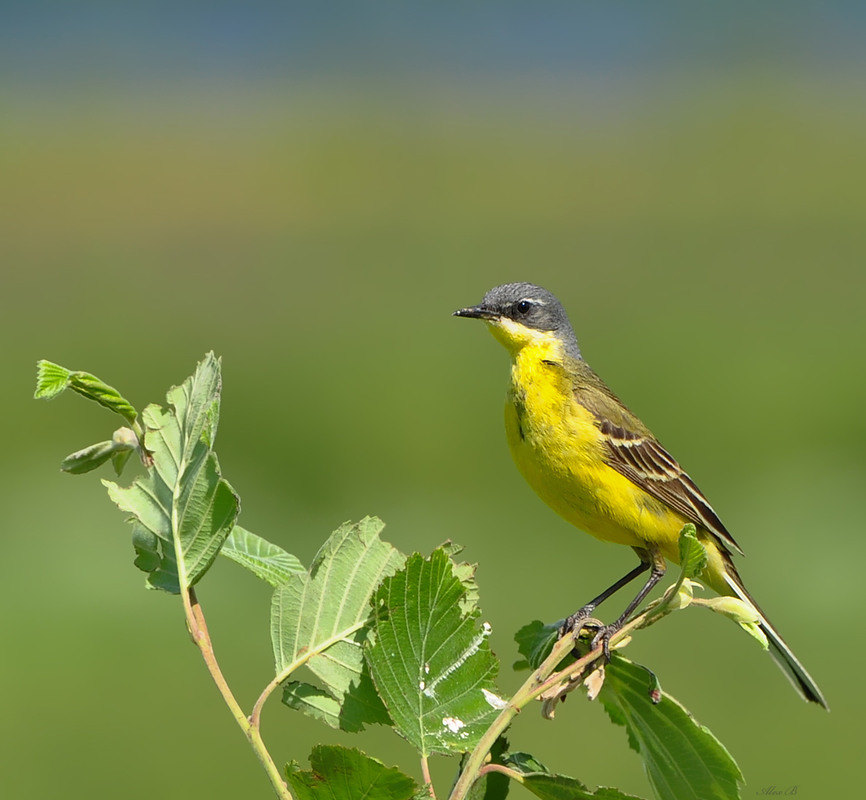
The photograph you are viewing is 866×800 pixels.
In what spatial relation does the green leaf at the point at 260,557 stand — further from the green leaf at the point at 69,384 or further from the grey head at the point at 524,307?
the grey head at the point at 524,307

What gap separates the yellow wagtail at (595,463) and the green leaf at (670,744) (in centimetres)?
194

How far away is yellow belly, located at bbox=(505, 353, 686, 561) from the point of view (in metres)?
4.00

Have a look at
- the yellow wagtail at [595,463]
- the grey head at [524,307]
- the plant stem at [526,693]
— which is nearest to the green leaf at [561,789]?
the plant stem at [526,693]

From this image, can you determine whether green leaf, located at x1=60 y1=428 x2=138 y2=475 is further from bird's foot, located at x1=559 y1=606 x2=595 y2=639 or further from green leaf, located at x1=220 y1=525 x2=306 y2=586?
bird's foot, located at x1=559 y1=606 x2=595 y2=639

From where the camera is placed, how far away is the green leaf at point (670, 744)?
163 centimetres

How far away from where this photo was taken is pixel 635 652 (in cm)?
1014

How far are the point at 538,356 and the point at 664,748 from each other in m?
2.99

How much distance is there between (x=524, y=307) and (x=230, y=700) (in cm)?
353

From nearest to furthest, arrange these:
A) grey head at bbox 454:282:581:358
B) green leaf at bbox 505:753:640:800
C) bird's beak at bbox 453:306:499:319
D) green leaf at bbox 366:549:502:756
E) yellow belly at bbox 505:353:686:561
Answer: green leaf at bbox 505:753:640:800 → green leaf at bbox 366:549:502:756 → yellow belly at bbox 505:353:686:561 → bird's beak at bbox 453:306:499:319 → grey head at bbox 454:282:581:358

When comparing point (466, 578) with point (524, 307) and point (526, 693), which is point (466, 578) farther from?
point (524, 307)

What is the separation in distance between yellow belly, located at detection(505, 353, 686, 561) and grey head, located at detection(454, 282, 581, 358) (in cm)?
50

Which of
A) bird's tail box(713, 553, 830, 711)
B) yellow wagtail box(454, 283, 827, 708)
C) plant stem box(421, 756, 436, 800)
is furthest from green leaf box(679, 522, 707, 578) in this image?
yellow wagtail box(454, 283, 827, 708)

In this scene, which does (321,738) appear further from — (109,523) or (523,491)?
(523,491)

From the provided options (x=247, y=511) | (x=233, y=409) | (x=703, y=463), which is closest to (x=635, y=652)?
(x=247, y=511)
